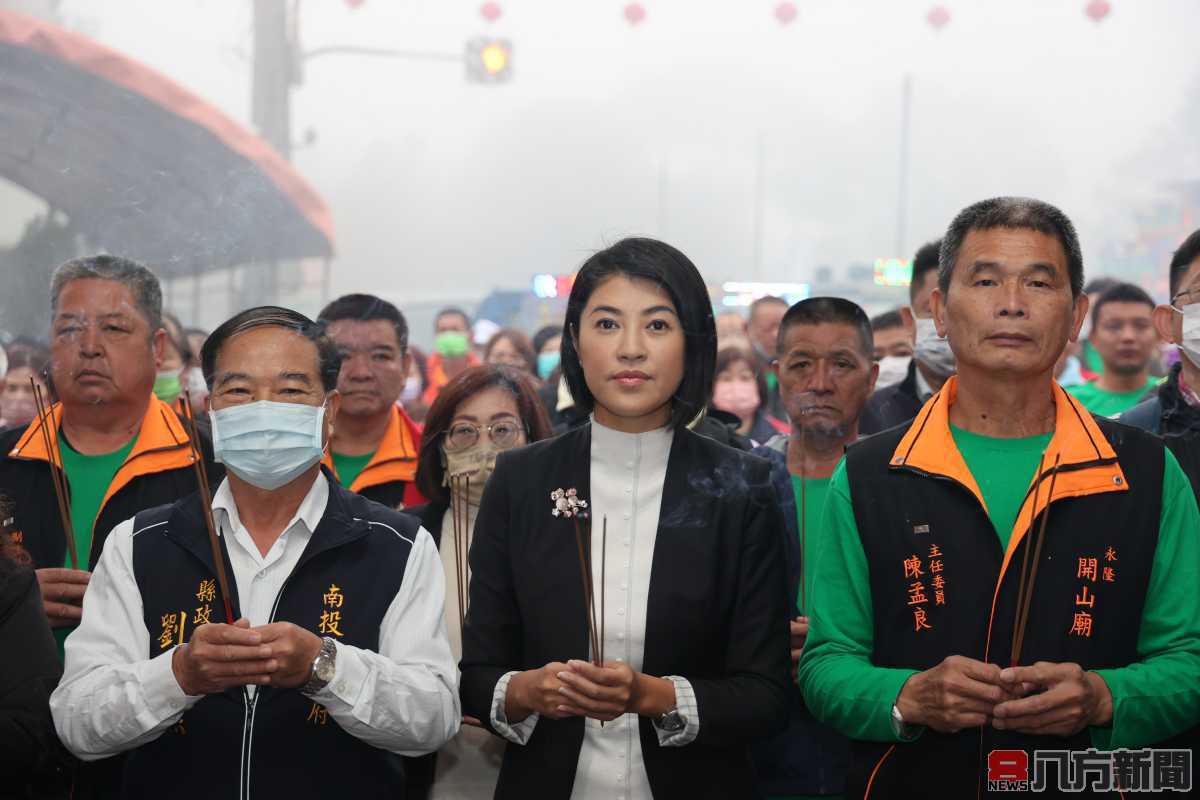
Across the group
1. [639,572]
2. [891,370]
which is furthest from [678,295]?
[891,370]

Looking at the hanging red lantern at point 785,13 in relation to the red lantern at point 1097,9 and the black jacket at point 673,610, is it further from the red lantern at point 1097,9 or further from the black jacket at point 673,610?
the black jacket at point 673,610

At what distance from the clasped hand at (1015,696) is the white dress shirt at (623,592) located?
42cm

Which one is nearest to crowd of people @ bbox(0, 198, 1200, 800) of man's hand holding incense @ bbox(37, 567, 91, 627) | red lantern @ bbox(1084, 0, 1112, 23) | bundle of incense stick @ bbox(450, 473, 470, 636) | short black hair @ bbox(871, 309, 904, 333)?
man's hand holding incense @ bbox(37, 567, 91, 627)

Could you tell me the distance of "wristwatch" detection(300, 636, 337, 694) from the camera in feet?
7.03

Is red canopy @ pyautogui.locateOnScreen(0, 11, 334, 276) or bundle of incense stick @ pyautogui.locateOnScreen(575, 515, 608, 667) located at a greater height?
red canopy @ pyautogui.locateOnScreen(0, 11, 334, 276)

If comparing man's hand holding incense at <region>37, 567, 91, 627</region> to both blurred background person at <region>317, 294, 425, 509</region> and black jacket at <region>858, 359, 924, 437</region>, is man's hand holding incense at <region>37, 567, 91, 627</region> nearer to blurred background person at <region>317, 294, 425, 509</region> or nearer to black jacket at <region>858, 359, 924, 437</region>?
blurred background person at <region>317, 294, 425, 509</region>

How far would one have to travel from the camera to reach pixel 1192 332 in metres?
2.85

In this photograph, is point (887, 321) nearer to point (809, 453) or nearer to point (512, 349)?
point (809, 453)

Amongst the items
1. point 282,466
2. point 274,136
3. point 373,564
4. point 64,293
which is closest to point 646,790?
point 373,564

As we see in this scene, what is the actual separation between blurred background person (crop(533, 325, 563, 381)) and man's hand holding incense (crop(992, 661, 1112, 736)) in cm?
416

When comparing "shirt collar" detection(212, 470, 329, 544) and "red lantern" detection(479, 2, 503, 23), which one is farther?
"red lantern" detection(479, 2, 503, 23)

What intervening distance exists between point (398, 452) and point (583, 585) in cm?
158

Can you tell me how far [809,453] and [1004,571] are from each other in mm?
1179

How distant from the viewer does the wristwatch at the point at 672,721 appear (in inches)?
85.8
